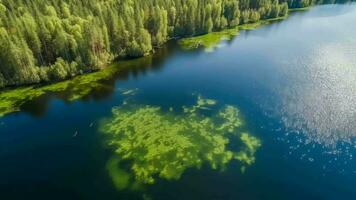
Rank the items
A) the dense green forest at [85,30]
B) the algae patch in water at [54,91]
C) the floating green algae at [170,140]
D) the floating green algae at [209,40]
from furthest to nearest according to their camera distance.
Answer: the floating green algae at [209,40] → the dense green forest at [85,30] → the algae patch in water at [54,91] → the floating green algae at [170,140]

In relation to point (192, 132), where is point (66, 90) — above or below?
above

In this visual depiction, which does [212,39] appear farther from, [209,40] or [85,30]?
[85,30]

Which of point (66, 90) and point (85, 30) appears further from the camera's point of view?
point (85, 30)

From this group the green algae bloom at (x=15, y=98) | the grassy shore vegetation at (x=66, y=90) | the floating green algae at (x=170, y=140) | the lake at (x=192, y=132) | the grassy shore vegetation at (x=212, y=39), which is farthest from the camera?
the grassy shore vegetation at (x=212, y=39)

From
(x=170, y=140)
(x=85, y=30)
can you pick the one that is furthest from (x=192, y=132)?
(x=85, y=30)

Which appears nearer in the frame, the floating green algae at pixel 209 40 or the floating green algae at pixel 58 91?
the floating green algae at pixel 58 91

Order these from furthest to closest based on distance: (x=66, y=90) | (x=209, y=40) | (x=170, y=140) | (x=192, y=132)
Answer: (x=209, y=40) < (x=66, y=90) < (x=192, y=132) < (x=170, y=140)

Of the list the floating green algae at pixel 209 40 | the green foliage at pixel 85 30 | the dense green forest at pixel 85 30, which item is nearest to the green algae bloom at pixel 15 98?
the dense green forest at pixel 85 30

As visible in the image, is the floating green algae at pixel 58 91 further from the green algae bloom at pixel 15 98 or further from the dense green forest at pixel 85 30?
the dense green forest at pixel 85 30
